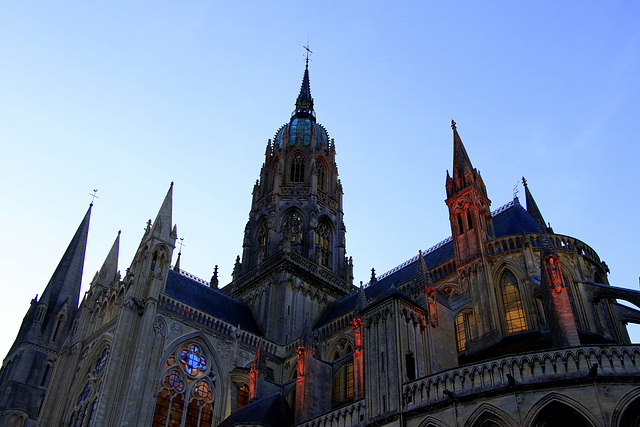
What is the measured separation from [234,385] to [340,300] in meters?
10.7

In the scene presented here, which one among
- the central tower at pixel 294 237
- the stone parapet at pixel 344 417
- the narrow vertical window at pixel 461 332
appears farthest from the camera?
the central tower at pixel 294 237

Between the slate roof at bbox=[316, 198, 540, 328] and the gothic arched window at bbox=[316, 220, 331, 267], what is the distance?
4024 millimetres

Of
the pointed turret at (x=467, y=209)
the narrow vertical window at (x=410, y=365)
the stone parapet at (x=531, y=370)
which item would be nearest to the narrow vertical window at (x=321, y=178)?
the pointed turret at (x=467, y=209)

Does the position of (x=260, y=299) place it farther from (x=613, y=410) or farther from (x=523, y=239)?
(x=613, y=410)

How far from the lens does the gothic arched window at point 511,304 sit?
76.6ft

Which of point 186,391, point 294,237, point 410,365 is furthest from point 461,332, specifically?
point 294,237

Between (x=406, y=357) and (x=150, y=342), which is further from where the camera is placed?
(x=150, y=342)

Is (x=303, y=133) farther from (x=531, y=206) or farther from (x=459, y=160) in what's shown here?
(x=531, y=206)

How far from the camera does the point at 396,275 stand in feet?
116

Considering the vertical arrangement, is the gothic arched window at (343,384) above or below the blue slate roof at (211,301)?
below

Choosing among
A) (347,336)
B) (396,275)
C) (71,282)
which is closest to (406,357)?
(347,336)

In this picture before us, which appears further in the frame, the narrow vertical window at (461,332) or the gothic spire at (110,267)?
the gothic spire at (110,267)

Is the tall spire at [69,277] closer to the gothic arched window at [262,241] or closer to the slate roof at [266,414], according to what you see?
the gothic arched window at [262,241]

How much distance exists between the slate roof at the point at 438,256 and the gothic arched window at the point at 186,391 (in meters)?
8.30
